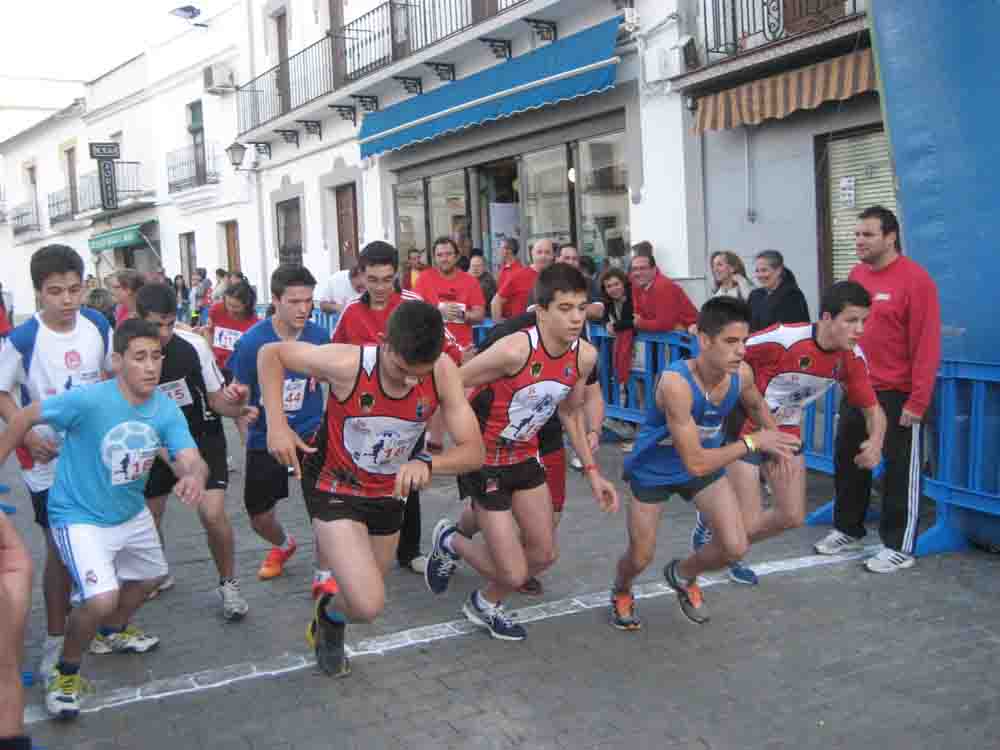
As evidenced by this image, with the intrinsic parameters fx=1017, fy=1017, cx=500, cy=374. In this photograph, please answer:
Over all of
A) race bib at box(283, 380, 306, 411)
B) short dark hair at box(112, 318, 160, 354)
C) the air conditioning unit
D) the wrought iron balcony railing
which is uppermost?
the air conditioning unit

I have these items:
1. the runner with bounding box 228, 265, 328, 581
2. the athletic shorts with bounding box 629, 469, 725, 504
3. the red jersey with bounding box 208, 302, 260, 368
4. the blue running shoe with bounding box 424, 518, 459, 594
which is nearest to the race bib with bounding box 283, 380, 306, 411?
the runner with bounding box 228, 265, 328, 581

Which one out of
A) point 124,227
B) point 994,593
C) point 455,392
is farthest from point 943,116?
point 124,227

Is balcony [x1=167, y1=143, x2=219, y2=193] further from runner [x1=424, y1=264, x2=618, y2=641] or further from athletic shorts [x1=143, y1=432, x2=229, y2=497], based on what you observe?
runner [x1=424, y1=264, x2=618, y2=641]

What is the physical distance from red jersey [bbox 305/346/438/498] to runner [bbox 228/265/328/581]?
1125mm

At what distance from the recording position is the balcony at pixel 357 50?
16.1 meters

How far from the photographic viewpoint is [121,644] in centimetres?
483

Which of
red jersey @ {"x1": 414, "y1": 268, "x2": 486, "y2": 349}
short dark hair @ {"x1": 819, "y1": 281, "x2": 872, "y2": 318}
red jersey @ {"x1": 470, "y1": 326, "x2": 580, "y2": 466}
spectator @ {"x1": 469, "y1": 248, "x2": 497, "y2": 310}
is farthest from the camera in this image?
spectator @ {"x1": 469, "y1": 248, "x2": 497, "y2": 310}

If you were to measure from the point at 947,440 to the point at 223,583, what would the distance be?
416 cm

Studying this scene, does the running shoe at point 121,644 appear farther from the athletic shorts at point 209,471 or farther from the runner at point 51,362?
the athletic shorts at point 209,471

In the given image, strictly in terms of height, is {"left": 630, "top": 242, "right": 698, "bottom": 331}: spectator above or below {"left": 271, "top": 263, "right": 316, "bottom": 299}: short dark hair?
below

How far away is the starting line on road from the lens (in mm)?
4285

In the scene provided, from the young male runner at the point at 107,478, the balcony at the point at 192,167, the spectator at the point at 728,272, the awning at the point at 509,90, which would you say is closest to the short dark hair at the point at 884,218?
the spectator at the point at 728,272

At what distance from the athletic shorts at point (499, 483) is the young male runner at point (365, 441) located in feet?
1.56

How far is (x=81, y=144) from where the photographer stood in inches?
1352
